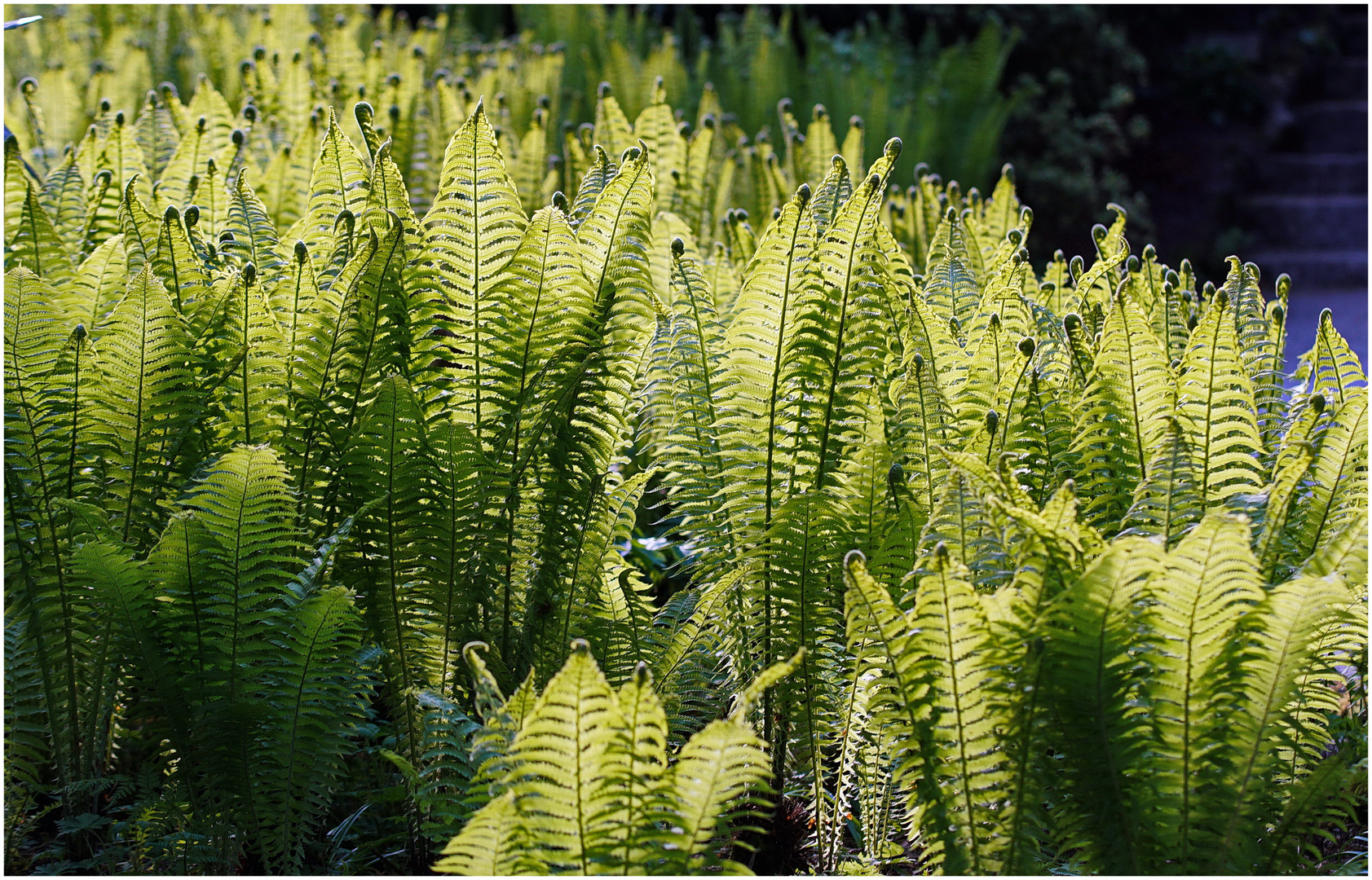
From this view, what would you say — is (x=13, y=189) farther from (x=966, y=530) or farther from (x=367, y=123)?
(x=966, y=530)

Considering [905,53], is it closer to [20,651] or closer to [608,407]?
[608,407]

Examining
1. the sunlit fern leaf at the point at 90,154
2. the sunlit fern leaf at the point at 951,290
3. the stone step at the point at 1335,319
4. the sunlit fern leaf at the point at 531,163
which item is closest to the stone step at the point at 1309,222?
the stone step at the point at 1335,319

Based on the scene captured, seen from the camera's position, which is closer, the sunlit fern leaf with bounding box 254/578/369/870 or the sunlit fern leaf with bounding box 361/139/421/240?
the sunlit fern leaf with bounding box 254/578/369/870

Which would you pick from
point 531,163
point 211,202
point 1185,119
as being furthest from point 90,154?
point 1185,119

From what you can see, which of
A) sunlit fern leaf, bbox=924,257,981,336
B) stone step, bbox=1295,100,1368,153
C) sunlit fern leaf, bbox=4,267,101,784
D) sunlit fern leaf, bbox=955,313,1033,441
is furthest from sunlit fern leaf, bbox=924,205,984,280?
stone step, bbox=1295,100,1368,153

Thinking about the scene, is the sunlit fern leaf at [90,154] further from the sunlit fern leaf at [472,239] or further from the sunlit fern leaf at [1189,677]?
the sunlit fern leaf at [1189,677]

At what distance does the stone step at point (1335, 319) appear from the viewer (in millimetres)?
5444

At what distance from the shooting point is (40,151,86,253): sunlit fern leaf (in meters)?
3.11

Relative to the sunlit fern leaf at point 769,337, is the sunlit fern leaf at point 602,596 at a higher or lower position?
lower

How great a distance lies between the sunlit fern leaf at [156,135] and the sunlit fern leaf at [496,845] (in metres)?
3.00

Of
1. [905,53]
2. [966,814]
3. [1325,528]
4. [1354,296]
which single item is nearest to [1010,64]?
[905,53]

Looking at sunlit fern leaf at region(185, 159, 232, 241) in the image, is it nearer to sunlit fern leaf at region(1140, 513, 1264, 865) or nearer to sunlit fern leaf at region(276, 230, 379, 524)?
sunlit fern leaf at region(276, 230, 379, 524)

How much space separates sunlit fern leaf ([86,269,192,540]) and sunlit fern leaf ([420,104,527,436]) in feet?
1.64

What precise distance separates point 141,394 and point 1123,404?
6.08 ft
